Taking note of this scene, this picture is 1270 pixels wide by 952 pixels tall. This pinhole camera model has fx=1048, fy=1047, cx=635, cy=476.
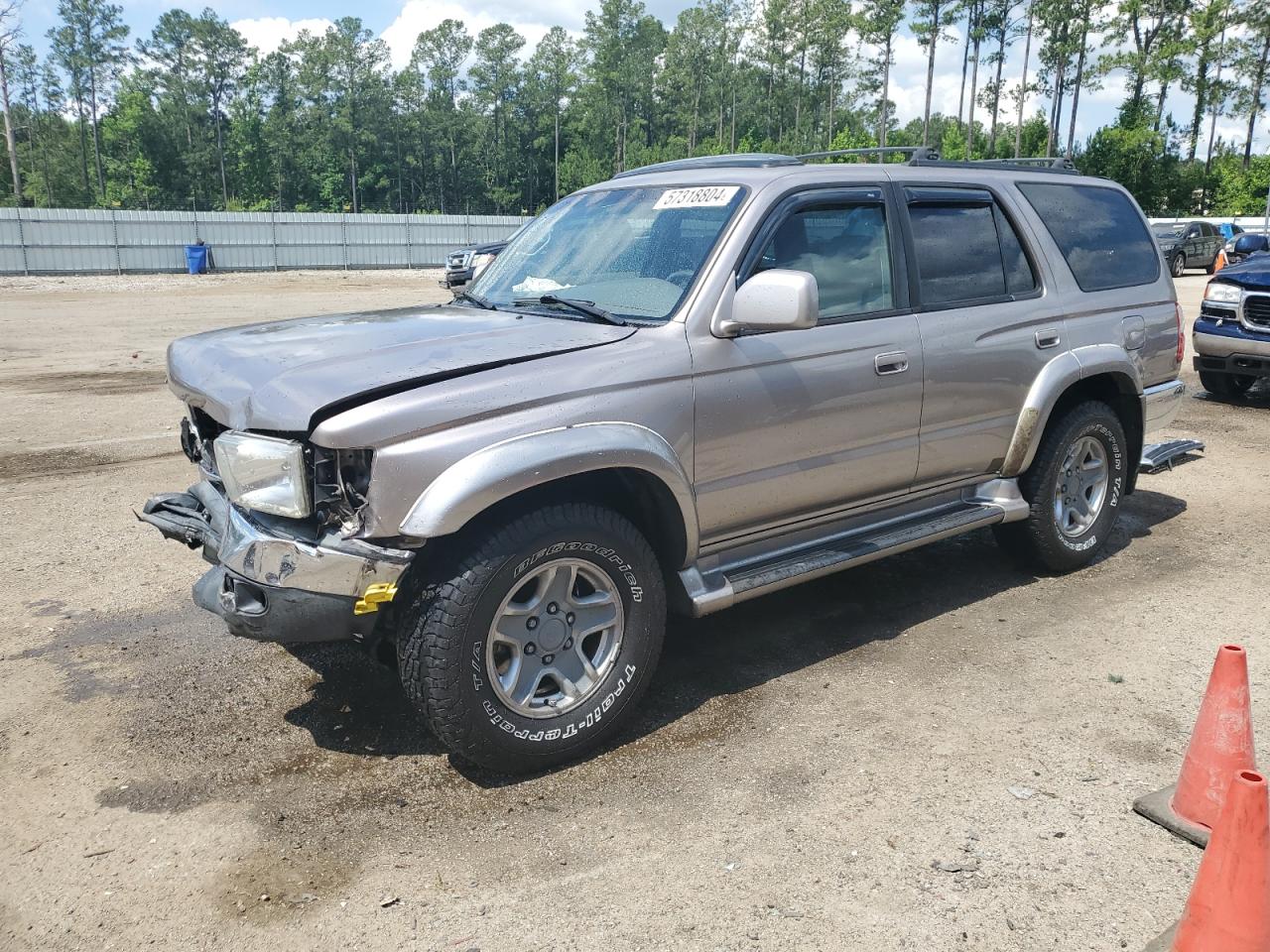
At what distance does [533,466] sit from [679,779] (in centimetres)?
118

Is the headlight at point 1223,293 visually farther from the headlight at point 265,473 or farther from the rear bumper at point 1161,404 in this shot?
the headlight at point 265,473

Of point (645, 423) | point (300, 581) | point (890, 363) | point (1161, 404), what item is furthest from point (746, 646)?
point (1161, 404)

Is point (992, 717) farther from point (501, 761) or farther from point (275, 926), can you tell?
point (275, 926)

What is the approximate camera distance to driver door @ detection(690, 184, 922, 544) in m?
3.84

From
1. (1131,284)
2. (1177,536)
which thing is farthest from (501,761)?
(1177,536)

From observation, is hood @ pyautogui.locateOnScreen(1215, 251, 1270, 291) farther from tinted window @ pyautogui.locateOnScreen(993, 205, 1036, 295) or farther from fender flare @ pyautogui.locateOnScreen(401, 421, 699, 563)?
fender flare @ pyautogui.locateOnScreen(401, 421, 699, 563)

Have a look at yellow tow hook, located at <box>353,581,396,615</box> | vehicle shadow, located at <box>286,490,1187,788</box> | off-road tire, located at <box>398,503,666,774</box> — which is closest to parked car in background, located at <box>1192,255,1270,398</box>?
vehicle shadow, located at <box>286,490,1187,788</box>

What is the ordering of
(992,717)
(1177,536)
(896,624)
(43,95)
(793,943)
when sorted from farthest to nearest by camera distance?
(43,95)
(1177,536)
(896,624)
(992,717)
(793,943)

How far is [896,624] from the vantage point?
4891mm

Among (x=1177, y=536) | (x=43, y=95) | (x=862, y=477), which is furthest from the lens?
(x=43, y=95)

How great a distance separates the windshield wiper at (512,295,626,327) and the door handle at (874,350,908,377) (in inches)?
44.8

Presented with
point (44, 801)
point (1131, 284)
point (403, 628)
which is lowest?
point (44, 801)

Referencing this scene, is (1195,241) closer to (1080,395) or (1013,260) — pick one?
(1080,395)

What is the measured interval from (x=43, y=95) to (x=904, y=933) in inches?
4051
